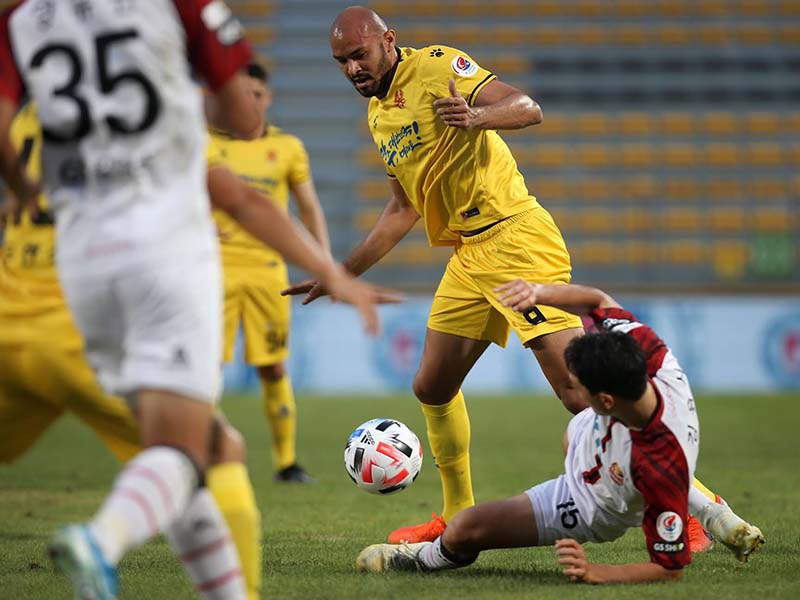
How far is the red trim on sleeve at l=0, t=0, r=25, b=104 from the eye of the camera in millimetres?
3037

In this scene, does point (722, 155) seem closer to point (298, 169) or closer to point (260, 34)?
point (260, 34)

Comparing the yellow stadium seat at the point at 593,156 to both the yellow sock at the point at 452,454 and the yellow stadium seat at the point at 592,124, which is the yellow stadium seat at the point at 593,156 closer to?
the yellow stadium seat at the point at 592,124

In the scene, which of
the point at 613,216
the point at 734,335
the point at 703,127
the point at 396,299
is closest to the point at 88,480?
the point at 396,299

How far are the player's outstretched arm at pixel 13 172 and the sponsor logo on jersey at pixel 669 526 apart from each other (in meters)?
2.31

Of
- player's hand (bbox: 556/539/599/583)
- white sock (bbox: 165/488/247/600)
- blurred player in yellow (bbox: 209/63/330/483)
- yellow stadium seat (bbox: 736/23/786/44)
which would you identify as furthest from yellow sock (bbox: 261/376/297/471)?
yellow stadium seat (bbox: 736/23/786/44)

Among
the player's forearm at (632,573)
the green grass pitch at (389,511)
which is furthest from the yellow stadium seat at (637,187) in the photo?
the player's forearm at (632,573)

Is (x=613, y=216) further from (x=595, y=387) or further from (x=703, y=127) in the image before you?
(x=595, y=387)

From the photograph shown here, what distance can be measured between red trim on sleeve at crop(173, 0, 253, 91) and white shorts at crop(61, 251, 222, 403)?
0.51m

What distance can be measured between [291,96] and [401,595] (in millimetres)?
17929

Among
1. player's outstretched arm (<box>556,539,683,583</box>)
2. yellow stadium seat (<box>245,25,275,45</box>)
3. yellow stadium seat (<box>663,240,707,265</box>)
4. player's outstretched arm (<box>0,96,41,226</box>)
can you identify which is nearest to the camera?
player's outstretched arm (<box>0,96,41,226</box>)

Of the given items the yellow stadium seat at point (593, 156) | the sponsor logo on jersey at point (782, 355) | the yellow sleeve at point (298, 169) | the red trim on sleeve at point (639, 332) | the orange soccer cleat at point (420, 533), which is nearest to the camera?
the red trim on sleeve at point (639, 332)

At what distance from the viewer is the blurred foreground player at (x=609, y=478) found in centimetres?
391

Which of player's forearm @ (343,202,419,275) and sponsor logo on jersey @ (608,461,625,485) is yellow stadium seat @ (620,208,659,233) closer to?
player's forearm @ (343,202,419,275)

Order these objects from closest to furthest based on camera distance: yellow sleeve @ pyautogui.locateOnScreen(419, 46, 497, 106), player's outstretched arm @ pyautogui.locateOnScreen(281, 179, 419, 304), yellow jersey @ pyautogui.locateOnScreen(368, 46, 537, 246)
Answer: yellow sleeve @ pyautogui.locateOnScreen(419, 46, 497, 106)
yellow jersey @ pyautogui.locateOnScreen(368, 46, 537, 246)
player's outstretched arm @ pyautogui.locateOnScreen(281, 179, 419, 304)
